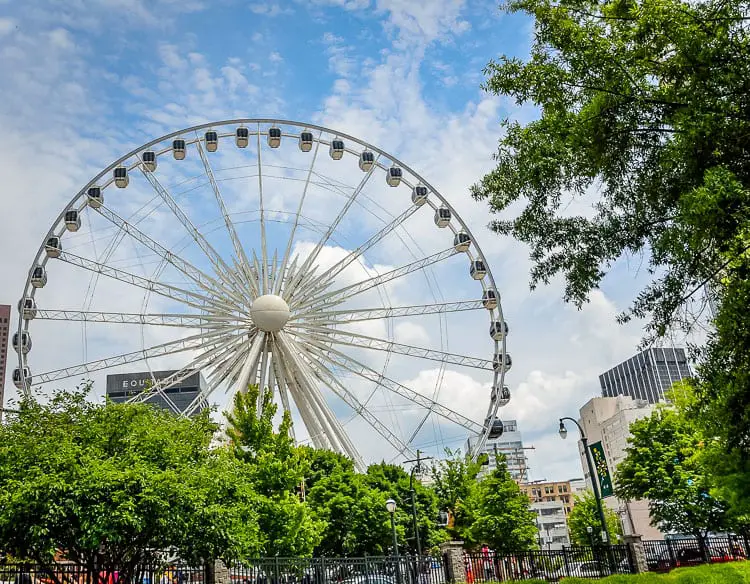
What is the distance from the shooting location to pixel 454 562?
25812 millimetres

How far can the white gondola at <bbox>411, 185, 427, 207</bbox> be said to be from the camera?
40.0m

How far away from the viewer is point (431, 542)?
46344 millimetres

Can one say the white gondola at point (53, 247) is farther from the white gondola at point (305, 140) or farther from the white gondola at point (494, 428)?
the white gondola at point (494, 428)

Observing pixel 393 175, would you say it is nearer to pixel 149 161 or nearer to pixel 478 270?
pixel 478 270

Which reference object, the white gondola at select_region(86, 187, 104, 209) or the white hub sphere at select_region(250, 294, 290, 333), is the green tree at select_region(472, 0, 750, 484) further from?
the white gondola at select_region(86, 187, 104, 209)

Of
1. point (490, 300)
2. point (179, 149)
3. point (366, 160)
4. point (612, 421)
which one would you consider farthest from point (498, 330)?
point (612, 421)

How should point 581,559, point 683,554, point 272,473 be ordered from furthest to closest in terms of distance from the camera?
point 683,554
point 581,559
point 272,473

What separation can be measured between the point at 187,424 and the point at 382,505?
23.1 metres

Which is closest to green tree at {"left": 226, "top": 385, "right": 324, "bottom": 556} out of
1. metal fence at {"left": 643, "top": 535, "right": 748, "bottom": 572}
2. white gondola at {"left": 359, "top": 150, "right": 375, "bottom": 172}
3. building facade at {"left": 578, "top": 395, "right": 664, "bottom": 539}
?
white gondola at {"left": 359, "top": 150, "right": 375, "bottom": 172}

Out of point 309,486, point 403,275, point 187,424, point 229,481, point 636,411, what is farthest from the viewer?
point 636,411

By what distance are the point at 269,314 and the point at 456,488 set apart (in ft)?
72.1

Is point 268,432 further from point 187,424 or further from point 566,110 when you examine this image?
point 566,110

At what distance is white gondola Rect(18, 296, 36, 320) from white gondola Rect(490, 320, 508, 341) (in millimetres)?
24400

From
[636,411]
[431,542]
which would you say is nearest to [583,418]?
[636,411]
